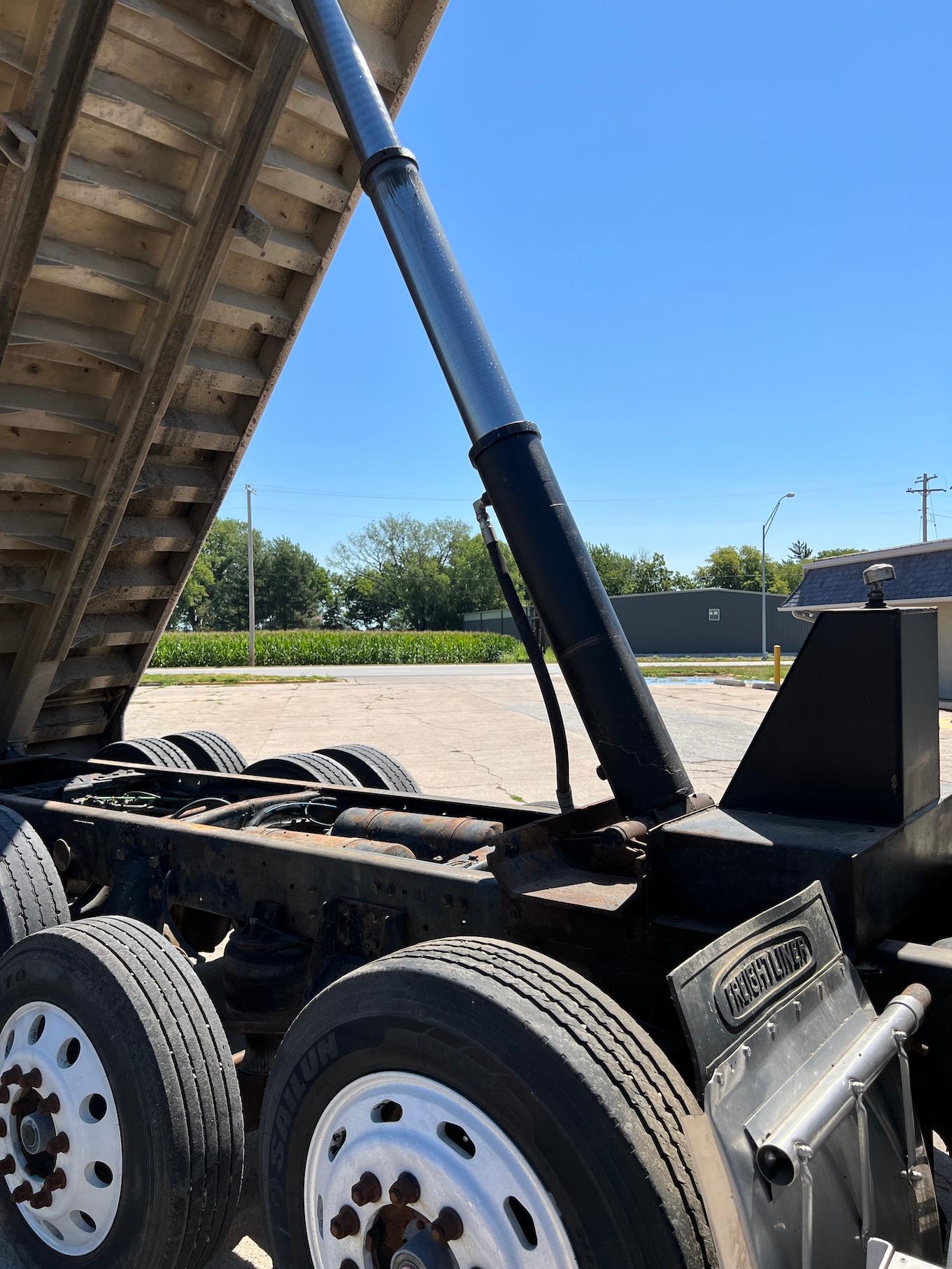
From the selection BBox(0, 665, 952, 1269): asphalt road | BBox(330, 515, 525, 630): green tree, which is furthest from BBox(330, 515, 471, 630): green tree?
BBox(0, 665, 952, 1269): asphalt road

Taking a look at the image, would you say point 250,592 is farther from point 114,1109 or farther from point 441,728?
Answer: point 114,1109

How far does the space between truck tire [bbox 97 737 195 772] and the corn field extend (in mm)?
41455

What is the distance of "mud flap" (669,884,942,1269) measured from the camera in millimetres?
1583

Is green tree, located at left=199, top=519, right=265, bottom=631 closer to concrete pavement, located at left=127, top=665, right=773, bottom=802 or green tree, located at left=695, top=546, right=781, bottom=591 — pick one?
green tree, located at left=695, top=546, right=781, bottom=591

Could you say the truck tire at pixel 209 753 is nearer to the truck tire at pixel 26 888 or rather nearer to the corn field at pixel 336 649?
the truck tire at pixel 26 888

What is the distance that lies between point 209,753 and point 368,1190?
490 cm

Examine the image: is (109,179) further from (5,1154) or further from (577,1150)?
(577,1150)

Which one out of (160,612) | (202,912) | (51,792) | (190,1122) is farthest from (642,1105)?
(160,612)

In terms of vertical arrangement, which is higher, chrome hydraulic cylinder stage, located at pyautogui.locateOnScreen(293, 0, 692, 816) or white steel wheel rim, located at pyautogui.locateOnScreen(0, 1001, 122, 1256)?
chrome hydraulic cylinder stage, located at pyautogui.locateOnScreen(293, 0, 692, 816)

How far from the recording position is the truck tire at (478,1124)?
1636 mm

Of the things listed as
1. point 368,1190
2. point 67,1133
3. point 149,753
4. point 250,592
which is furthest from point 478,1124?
point 250,592

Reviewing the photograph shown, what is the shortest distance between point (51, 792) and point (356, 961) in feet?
10.3

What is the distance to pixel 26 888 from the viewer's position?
368cm

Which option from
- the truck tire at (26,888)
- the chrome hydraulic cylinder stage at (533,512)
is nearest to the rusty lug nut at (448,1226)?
the chrome hydraulic cylinder stage at (533,512)
